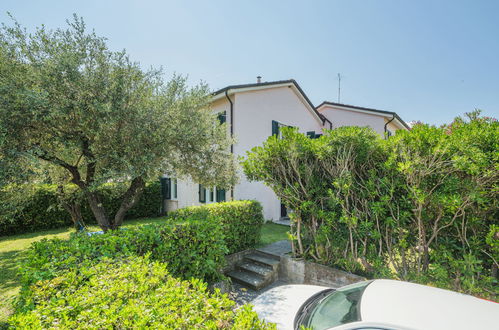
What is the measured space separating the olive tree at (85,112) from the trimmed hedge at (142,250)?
1.81m

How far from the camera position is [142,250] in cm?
363

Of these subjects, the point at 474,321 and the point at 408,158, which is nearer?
the point at 474,321

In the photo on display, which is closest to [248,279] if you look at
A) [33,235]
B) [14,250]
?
[14,250]

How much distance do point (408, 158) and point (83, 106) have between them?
21.4ft

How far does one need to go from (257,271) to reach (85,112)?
5512mm

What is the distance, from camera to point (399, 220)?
4.02 metres

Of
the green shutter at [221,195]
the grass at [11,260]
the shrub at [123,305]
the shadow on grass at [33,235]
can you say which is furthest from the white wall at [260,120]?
the shadow on grass at [33,235]

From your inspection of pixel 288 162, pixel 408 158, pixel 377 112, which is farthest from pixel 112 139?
pixel 377 112

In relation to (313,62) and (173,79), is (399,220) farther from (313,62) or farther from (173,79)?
(313,62)

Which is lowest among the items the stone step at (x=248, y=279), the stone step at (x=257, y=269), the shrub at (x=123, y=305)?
the stone step at (x=248, y=279)

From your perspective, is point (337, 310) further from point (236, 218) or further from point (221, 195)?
point (221, 195)

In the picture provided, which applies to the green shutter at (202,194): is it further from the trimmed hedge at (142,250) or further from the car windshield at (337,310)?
the car windshield at (337,310)

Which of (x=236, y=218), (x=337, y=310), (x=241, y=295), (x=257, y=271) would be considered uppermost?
(x=236, y=218)

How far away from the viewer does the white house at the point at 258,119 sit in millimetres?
9609
